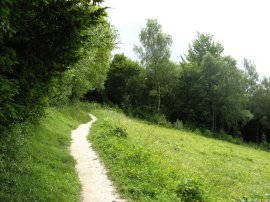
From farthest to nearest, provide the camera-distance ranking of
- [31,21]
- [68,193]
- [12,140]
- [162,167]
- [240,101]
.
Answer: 1. [240,101]
2. [162,167]
3. [12,140]
4. [68,193]
5. [31,21]

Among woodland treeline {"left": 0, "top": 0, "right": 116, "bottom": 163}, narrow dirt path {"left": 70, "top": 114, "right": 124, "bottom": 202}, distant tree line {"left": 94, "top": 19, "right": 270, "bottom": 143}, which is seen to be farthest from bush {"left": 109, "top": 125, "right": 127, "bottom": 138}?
distant tree line {"left": 94, "top": 19, "right": 270, "bottom": 143}

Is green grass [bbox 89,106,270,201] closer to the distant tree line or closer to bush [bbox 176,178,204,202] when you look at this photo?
bush [bbox 176,178,204,202]

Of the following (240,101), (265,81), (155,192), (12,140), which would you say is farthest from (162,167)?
(265,81)

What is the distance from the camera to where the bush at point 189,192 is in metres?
12.4

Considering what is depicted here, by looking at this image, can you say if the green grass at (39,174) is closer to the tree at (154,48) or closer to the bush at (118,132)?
the bush at (118,132)

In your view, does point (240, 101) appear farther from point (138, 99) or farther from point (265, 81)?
point (138, 99)

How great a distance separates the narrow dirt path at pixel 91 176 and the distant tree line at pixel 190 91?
3350 cm

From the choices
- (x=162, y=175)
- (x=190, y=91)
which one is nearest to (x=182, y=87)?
(x=190, y=91)

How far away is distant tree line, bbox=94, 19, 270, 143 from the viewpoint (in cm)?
5681

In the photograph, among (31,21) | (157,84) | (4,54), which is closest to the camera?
(4,54)

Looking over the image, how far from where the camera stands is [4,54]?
24.2 feet

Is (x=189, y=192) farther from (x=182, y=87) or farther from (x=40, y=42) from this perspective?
(x=182, y=87)

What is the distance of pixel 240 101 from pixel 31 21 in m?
51.4

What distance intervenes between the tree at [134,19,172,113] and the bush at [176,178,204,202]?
150 ft
